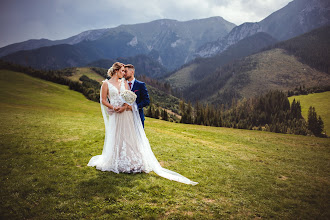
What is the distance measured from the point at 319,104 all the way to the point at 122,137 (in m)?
198

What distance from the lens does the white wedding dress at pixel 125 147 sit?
25.2 ft

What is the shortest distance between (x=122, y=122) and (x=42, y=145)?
20.8 feet

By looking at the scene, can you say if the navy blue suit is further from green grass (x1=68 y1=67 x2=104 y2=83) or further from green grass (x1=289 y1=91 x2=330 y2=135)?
green grass (x1=68 y1=67 x2=104 y2=83)

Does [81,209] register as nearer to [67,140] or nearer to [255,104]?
[67,140]

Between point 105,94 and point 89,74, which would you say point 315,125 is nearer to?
point 105,94

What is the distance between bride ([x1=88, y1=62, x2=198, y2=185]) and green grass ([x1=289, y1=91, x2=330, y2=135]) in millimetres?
161161

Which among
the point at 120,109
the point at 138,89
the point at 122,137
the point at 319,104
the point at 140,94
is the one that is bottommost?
the point at 122,137

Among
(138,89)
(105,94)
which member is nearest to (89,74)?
(105,94)

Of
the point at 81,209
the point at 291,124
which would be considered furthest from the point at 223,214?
the point at 291,124

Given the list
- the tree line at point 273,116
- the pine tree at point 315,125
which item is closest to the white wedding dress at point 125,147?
the tree line at point 273,116

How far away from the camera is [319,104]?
146 metres

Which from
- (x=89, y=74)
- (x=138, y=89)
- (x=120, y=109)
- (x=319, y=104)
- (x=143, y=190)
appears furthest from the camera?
(x=89, y=74)

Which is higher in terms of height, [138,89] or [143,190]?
[138,89]

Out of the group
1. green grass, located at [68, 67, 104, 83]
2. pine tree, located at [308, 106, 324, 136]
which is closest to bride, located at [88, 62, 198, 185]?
pine tree, located at [308, 106, 324, 136]
